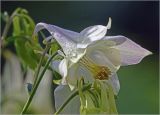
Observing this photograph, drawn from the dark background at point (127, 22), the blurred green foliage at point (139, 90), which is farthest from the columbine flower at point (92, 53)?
the dark background at point (127, 22)

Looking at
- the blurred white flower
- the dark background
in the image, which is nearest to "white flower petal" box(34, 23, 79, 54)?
the blurred white flower

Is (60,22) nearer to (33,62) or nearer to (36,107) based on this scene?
(36,107)

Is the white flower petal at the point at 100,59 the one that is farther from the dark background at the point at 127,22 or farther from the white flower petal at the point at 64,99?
the dark background at the point at 127,22

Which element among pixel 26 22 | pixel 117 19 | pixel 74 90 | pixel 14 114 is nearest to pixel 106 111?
pixel 74 90

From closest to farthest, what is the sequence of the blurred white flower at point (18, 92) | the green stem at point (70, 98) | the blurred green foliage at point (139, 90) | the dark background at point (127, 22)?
the green stem at point (70, 98) < the blurred white flower at point (18, 92) < the blurred green foliage at point (139, 90) < the dark background at point (127, 22)

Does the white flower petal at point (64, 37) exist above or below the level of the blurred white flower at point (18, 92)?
above

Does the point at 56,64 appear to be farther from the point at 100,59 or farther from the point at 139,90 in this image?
the point at 139,90

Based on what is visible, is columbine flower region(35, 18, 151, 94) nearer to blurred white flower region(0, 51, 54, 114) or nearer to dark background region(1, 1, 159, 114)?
blurred white flower region(0, 51, 54, 114)
